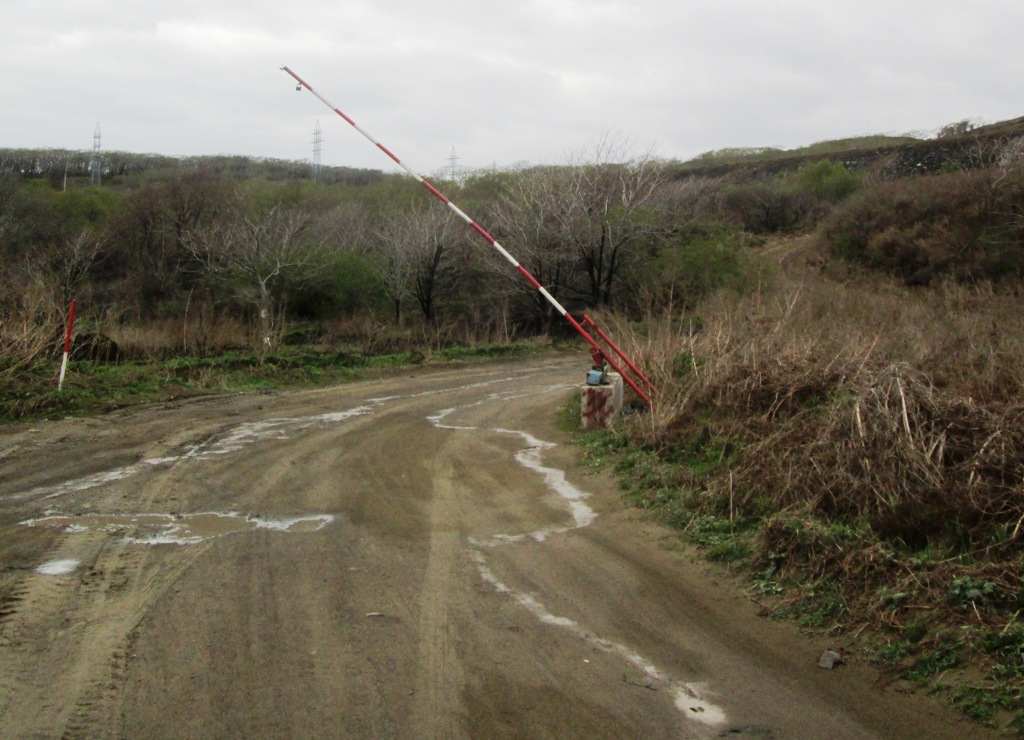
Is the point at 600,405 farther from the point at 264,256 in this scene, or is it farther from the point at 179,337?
the point at 264,256

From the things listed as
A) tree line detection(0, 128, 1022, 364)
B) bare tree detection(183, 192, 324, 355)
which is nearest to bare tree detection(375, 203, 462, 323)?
tree line detection(0, 128, 1022, 364)

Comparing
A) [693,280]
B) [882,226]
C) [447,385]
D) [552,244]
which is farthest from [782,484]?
[882,226]

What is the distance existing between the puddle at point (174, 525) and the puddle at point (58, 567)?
2.02 feet

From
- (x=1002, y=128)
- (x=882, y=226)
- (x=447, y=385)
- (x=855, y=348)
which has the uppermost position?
(x=1002, y=128)

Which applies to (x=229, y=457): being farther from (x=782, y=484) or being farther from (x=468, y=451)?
(x=782, y=484)

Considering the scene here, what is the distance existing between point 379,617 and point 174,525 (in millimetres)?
3035

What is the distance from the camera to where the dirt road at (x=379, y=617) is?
461 cm

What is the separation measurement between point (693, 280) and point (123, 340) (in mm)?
18149

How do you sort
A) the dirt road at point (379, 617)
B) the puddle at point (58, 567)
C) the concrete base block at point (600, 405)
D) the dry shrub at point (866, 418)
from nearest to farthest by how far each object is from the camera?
the dirt road at point (379, 617) < the dry shrub at point (866, 418) < the puddle at point (58, 567) < the concrete base block at point (600, 405)

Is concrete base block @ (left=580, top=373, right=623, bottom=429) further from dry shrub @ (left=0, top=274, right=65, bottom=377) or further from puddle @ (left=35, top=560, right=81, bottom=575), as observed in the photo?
dry shrub @ (left=0, top=274, right=65, bottom=377)

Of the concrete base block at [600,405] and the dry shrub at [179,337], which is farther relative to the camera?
the dry shrub at [179,337]

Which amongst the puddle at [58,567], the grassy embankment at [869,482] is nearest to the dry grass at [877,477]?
the grassy embankment at [869,482]

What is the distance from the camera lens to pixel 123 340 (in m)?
20.6

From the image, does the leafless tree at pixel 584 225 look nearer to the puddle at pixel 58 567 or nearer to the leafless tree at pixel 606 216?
the leafless tree at pixel 606 216
